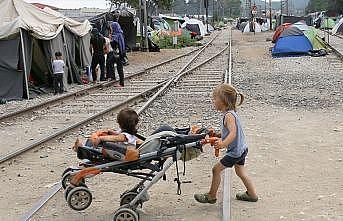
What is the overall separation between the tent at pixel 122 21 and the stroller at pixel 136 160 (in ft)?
70.2

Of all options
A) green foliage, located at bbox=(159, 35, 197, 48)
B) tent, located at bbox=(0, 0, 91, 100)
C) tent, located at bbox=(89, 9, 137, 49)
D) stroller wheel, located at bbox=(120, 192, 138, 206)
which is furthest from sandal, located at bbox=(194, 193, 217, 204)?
green foliage, located at bbox=(159, 35, 197, 48)

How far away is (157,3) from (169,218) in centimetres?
5585

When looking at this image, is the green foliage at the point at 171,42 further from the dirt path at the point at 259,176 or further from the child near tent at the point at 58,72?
the dirt path at the point at 259,176

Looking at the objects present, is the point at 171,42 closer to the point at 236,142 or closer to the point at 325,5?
the point at 236,142

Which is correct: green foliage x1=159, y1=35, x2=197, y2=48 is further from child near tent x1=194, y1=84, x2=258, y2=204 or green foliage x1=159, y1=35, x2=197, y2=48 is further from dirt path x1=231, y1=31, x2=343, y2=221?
child near tent x1=194, y1=84, x2=258, y2=204

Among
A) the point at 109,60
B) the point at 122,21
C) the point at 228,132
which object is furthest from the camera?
the point at 122,21

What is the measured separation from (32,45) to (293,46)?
18.4 meters

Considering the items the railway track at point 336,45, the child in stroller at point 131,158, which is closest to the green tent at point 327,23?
the railway track at point 336,45

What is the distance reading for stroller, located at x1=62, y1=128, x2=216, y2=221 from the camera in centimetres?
583

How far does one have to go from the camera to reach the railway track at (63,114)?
10578 millimetres

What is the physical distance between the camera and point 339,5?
10038cm

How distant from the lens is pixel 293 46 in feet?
108

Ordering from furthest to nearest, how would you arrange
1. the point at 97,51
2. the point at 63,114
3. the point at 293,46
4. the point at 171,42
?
the point at 171,42 < the point at 293,46 < the point at 97,51 < the point at 63,114

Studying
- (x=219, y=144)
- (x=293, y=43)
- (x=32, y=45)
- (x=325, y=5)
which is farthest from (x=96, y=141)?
(x=325, y=5)
